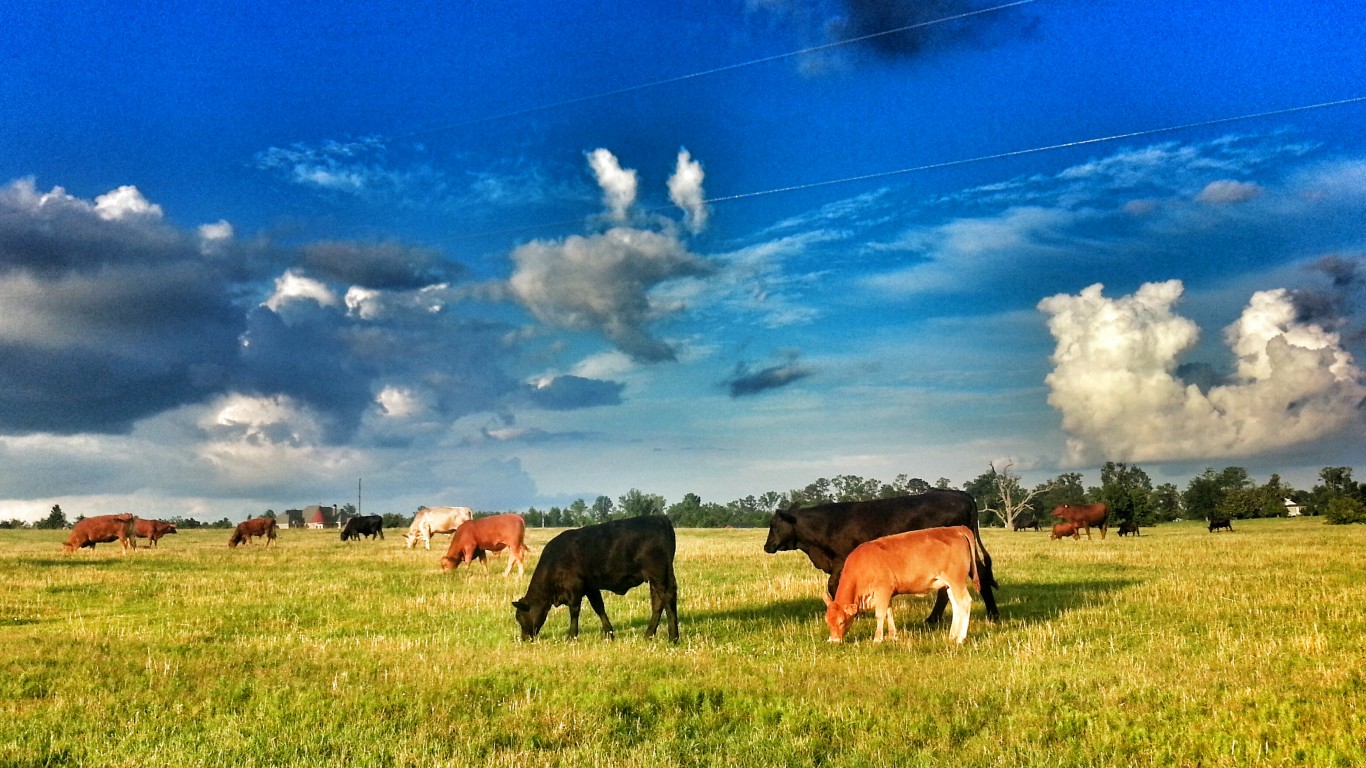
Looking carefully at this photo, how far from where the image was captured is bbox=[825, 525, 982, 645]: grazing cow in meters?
12.8

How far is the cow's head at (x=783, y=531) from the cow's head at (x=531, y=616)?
456 cm

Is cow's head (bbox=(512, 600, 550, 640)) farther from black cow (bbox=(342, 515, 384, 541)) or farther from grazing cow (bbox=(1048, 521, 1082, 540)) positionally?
black cow (bbox=(342, 515, 384, 541))

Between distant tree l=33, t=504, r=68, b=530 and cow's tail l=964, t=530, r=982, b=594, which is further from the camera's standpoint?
distant tree l=33, t=504, r=68, b=530

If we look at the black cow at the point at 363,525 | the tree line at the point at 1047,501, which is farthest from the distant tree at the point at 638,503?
the black cow at the point at 363,525

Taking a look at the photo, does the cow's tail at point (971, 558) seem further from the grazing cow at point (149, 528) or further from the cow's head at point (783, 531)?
the grazing cow at point (149, 528)

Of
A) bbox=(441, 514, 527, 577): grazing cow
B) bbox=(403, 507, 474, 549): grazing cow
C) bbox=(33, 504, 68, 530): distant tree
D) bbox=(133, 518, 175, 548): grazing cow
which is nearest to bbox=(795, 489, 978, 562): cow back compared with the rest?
bbox=(441, 514, 527, 577): grazing cow

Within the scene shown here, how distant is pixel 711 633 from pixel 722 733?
539 centimetres

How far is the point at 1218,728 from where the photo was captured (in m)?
8.17

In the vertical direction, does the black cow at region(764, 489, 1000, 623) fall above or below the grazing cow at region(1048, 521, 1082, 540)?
above

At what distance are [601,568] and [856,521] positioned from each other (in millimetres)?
4985

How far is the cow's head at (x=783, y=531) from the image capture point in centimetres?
1692

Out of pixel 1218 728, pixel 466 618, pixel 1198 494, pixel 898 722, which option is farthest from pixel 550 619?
pixel 1198 494

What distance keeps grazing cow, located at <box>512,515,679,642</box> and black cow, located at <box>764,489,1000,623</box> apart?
3341 mm

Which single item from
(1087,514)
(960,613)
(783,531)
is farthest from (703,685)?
(1087,514)
